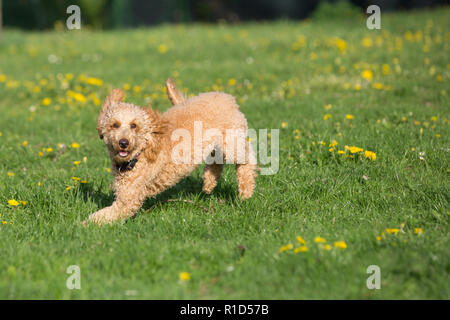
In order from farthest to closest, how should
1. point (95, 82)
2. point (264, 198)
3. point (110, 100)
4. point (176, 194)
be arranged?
point (95, 82) → point (176, 194) → point (264, 198) → point (110, 100)

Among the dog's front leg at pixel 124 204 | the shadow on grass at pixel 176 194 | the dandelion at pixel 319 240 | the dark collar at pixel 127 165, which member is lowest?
the dandelion at pixel 319 240

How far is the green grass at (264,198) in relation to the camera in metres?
3.29

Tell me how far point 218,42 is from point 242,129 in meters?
8.97

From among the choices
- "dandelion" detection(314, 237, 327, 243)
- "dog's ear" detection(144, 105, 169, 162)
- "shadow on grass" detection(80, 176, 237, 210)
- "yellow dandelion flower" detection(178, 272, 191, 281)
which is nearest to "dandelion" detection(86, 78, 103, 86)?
"shadow on grass" detection(80, 176, 237, 210)

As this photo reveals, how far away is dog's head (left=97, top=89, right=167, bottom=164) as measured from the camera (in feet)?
13.4

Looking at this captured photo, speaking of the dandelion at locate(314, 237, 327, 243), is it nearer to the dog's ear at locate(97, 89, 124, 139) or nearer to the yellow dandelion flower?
the yellow dandelion flower

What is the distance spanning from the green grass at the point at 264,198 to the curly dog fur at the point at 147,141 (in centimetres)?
22

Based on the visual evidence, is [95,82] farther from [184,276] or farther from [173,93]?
[184,276]

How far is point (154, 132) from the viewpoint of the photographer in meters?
4.23

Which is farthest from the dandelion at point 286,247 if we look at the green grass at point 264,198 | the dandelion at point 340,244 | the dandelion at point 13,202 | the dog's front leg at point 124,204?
the dandelion at point 13,202

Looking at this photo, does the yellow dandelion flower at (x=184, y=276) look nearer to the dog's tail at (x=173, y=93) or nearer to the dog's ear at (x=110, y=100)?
the dog's ear at (x=110, y=100)

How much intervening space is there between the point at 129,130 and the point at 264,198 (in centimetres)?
136

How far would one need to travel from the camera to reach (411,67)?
945 cm

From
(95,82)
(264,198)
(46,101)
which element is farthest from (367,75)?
(46,101)
